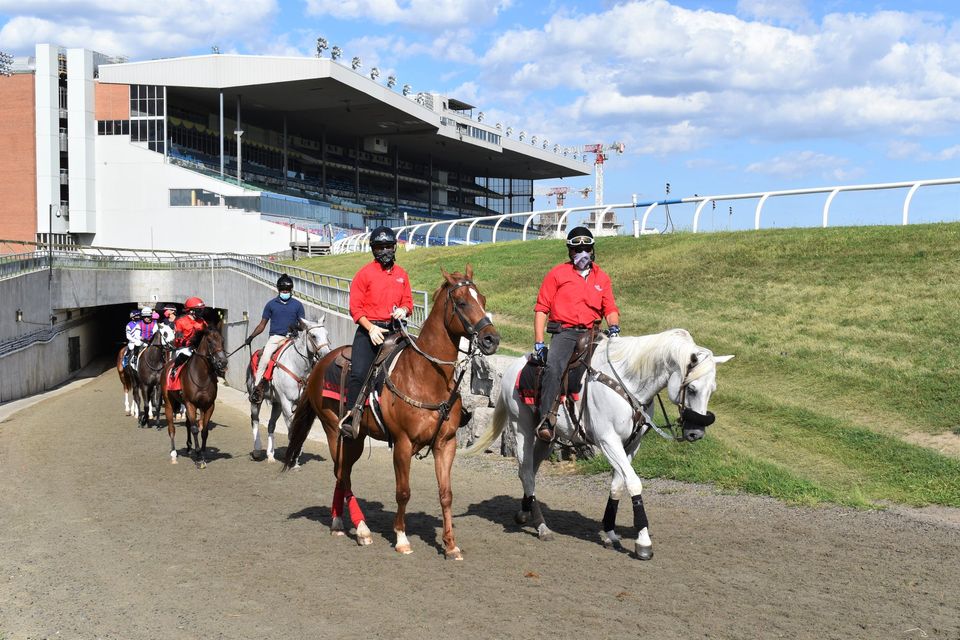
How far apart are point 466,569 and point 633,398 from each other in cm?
219

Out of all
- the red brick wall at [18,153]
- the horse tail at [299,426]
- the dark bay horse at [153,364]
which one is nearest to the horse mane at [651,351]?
the horse tail at [299,426]

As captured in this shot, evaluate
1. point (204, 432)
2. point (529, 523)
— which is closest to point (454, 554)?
point (529, 523)

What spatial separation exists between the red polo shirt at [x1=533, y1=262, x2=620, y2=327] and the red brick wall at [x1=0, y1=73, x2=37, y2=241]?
2568 inches

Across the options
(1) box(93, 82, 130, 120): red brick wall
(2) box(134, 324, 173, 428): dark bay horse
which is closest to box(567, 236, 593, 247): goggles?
(2) box(134, 324, 173, 428): dark bay horse

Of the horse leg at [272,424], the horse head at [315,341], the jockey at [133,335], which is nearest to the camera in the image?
the horse head at [315,341]

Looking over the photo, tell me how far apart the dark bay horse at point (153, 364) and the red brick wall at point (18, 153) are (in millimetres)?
51252

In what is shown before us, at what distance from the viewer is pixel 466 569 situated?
7270 millimetres

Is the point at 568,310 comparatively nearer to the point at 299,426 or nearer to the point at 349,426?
the point at 349,426

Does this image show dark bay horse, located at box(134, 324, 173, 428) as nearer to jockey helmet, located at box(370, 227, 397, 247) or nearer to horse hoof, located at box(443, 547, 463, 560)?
jockey helmet, located at box(370, 227, 397, 247)

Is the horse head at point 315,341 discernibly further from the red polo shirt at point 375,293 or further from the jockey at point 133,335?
the jockey at point 133,335

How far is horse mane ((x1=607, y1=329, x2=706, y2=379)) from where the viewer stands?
7.41 meters

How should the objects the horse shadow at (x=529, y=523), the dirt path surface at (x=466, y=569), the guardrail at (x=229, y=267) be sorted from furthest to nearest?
the guardrail at (x=229, y=267), the horse shadow at (x=529, y=523), the dirt path surface at (x=466, y=569)

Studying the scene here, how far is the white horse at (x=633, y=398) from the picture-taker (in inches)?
287

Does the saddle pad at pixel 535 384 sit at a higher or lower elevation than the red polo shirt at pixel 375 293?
lower
